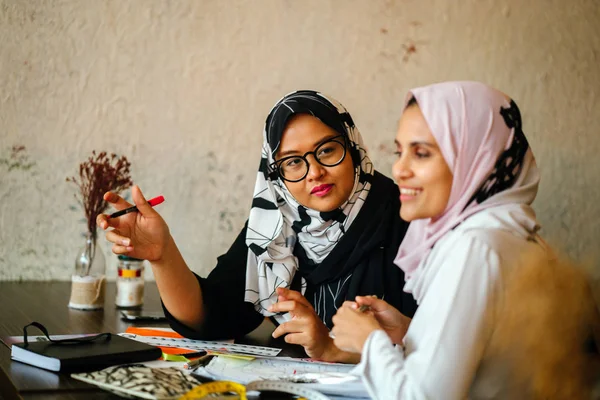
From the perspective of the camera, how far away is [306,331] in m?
1.49

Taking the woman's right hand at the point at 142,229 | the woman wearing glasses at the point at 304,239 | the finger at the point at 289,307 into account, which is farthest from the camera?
the woman wearing glasses at the point at 304,239

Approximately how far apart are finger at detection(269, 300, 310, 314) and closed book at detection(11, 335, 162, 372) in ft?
0.85

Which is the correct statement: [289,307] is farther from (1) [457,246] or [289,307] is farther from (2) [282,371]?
(1) [457,246]

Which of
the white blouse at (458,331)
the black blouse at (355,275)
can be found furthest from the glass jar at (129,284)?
the white blouse at (458,331)

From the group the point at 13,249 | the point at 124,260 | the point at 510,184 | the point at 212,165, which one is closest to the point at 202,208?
the point at 212,165

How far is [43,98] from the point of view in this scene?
7.73 feet

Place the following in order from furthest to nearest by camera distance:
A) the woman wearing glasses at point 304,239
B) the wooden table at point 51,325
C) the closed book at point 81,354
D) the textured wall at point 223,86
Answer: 1. the textured wall at point 223,86
2. the woman wearing glasses at point 304,239
3. the closed book at point 81,354
4. the wooden table at point 51,325

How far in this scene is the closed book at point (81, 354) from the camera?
124cm

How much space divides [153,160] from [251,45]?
1.79 ft

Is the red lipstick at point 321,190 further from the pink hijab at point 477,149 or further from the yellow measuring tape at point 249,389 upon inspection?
the yellow measuring tape at point 249,389

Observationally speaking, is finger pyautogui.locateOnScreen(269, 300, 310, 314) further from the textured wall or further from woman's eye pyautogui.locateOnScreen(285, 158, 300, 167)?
the textured wall

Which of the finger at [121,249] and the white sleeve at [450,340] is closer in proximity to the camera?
the white sleeve at [450,340]

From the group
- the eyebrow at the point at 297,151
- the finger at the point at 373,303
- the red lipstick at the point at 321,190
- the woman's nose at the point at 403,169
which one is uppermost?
the eyebrow at the point at 297,151

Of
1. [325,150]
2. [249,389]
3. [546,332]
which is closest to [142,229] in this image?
[325,150]
